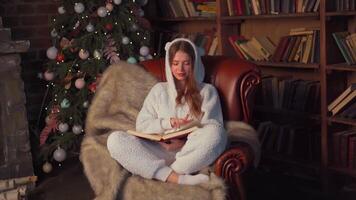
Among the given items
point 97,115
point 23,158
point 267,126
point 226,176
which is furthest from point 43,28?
point 226,176

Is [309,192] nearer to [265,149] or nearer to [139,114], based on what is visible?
[265,149]

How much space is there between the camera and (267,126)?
4.02 m

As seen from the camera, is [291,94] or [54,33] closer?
[291,94]

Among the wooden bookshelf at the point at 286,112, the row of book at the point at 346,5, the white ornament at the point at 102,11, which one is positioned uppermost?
the white ornament at the point at 102,11

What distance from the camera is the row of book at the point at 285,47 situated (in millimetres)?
3641

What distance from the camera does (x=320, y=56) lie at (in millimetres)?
3541

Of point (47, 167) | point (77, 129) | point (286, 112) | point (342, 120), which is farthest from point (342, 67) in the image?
point (47, 167)

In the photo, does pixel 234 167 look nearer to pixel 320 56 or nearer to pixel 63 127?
pixel 320 56

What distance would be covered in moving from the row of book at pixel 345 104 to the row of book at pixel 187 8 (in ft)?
4.26

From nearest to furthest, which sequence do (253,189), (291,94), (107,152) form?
(107,152), (253,189), (291,94)

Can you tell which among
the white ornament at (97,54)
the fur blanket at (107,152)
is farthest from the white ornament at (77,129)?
the fur blanket at (107,152)

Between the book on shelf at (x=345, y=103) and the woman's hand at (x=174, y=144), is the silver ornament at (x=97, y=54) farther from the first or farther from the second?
the book on shelf at (x=345, y=103)

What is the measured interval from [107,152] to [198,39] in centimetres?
201

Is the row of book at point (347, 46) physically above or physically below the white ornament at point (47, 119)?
above
